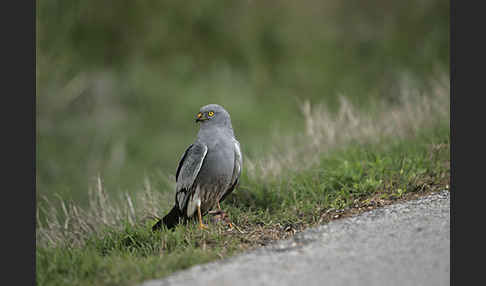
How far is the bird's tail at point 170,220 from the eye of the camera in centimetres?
437

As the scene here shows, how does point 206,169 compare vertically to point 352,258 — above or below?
above

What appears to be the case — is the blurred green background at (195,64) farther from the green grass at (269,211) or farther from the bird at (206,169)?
the bird at (206,169)

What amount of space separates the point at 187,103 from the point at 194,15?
8.86ft

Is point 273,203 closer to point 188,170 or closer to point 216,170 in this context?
point 216,170

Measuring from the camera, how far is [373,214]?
4070 millimetres

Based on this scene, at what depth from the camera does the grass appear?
11.9 ft

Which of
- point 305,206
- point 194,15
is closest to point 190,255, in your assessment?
point 305,206

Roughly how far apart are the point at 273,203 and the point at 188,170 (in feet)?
3.72

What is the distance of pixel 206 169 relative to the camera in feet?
14.3

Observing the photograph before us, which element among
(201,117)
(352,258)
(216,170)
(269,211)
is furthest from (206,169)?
(352,258)

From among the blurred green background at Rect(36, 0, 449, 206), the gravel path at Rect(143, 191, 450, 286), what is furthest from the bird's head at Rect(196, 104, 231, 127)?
the blurred green background at Rect(36, 0, 449, 206)

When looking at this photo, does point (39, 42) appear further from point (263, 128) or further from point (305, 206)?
point (305, 206)

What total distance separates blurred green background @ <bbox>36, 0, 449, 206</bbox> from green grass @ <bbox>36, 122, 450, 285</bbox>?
5.10 metres

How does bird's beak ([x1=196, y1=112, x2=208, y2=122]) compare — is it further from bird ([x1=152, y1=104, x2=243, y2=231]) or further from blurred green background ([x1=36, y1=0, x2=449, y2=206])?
blurred green background ([x1=36, y1=0, x2=449, y2=206])
